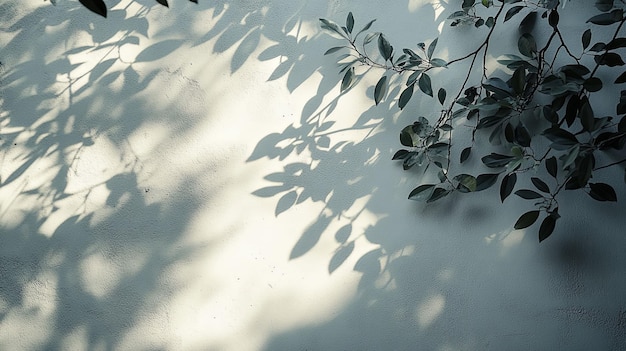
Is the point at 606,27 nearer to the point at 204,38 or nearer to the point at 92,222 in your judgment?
the point at 204,38

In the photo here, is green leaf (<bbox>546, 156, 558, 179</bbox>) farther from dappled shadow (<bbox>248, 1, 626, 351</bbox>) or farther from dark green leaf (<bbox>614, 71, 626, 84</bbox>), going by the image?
dark green leaf (<bbox>614, 71, 626, 84</bbox>)

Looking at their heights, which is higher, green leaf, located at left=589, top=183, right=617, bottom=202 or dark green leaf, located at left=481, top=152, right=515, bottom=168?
dark green leaf, located at left=481, top=152, right=515, bottom=168

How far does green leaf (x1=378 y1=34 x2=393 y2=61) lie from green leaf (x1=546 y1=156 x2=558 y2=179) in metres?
0.65

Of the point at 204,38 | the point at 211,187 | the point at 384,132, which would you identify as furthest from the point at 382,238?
the point at 204,38

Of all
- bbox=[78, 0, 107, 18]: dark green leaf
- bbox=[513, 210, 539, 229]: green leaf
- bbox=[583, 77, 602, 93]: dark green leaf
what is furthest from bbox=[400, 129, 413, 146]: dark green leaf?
bbox=[78, 0, 107, 18]: dark green leaf

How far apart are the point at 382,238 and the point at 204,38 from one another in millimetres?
973

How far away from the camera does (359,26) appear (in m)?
2.23

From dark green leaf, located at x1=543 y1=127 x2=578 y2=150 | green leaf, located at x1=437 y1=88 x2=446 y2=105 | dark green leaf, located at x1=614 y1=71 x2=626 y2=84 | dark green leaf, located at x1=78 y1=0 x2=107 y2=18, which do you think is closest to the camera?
dark green leaf, located at x1=78 y1=0 x2=107 y2=18

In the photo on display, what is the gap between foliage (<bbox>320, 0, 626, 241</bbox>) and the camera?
198 centimetres

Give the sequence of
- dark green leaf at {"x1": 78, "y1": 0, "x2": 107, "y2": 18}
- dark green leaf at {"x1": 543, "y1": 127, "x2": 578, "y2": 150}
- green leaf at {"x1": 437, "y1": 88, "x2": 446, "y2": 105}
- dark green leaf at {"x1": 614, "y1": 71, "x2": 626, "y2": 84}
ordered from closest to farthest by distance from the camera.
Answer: dark green leaf at {"x1": 78, "y1": 0, "x2": 107, "y2": 18}, dark green leaf at {"x1": 543, "y1": 127, "x2": 578, "y2": 150}, dark green leaf at {"x1": 614, "y1": 71, "x2": 626, "y2": 84}, green leaf at {"x1": 437, "y1": 88, "x2": 446, "y2": 105}

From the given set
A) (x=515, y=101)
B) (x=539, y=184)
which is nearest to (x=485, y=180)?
(x=539, y=184)

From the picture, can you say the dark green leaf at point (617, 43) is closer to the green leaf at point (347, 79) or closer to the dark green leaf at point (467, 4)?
the dark green leaf at point (467, 4)

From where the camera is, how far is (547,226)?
6.75ft

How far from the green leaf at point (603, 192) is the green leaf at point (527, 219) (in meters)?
0.21
